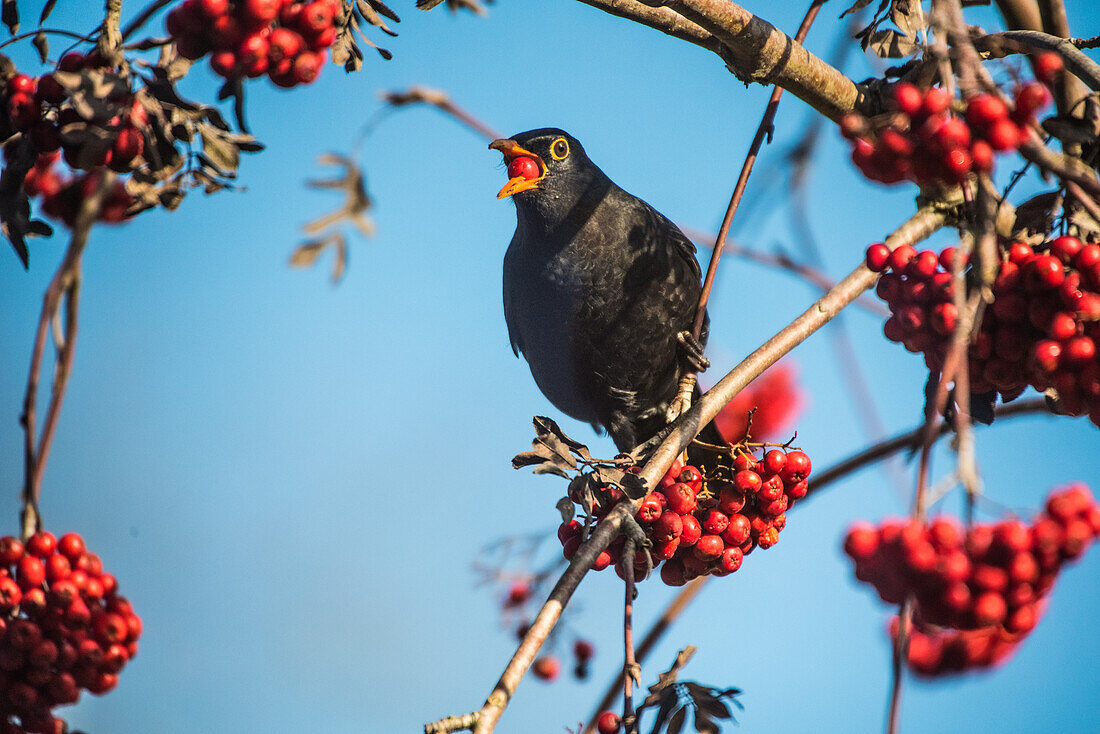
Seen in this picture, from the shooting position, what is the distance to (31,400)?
2016mm

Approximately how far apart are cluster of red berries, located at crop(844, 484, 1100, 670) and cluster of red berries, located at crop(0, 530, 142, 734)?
5.62 feet

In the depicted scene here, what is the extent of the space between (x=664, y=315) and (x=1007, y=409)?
3.19ft

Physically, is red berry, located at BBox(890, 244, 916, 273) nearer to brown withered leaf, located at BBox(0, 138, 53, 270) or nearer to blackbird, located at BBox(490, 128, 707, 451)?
blackbird, located at BBox(490, 128, 707, 451)

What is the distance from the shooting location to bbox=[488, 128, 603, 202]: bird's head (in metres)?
2.91

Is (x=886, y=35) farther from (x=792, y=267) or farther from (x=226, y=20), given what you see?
(x=226, y=20)

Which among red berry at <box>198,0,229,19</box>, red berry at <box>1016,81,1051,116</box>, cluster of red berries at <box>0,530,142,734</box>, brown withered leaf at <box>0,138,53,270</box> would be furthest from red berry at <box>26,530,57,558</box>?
red berry at <box>1016,81,1051,116</box>

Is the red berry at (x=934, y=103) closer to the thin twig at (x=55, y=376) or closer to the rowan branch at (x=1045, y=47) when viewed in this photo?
the rowan branch at (x=1045, y=47)

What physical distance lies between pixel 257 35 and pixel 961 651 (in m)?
1.78

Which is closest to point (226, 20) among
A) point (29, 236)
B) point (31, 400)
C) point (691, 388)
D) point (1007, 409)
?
point (29, 236)

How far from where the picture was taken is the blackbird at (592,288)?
2.82 m

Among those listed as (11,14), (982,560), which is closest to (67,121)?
(11,14)

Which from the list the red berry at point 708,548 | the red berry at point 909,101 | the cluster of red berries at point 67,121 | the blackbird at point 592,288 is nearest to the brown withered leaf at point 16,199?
the cluster of red berries at point 67,121

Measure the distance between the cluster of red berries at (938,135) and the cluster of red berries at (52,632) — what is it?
183cm

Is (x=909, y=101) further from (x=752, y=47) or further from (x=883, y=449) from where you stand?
(x=883, y=449)
